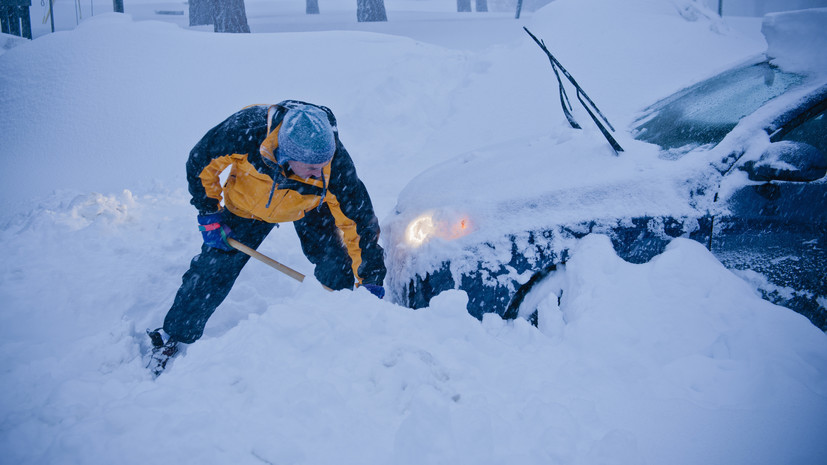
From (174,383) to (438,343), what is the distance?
0.92m

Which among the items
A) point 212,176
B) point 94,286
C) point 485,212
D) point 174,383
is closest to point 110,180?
point 94,286

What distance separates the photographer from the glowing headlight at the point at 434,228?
202 cm

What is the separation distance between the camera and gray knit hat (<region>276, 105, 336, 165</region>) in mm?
1981

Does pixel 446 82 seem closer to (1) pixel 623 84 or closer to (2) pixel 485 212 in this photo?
(1) pixel 623 84

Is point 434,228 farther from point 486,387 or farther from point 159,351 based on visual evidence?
point 159,351

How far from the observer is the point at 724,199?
68.4 inches

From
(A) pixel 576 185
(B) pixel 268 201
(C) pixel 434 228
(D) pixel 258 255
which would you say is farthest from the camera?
(D) pixel 258 255

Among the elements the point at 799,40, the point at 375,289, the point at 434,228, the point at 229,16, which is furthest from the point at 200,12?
the point at 799,40

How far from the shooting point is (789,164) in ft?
5.35

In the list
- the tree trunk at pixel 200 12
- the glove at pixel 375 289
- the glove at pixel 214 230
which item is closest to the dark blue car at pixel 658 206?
the glove at pixel 375 289

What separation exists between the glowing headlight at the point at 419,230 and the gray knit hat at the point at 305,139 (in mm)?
563

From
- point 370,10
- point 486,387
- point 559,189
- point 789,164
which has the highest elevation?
point 370,10

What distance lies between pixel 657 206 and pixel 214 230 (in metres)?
2.35

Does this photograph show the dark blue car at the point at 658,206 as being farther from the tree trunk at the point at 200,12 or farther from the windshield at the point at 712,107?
the tree trunk at the point at 200,12
